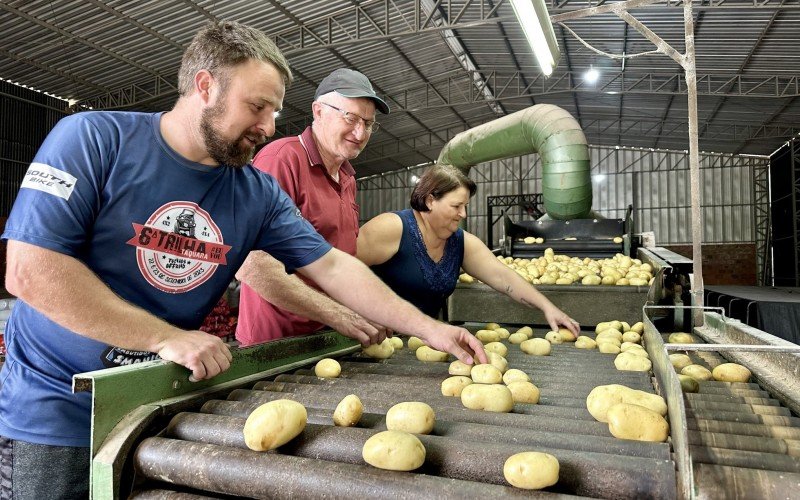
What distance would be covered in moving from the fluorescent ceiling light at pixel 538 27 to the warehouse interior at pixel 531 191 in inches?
19.5

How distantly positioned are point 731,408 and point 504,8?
390 inches

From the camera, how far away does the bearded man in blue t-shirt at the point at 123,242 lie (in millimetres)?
1223

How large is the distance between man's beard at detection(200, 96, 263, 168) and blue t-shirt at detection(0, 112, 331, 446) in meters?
0.06

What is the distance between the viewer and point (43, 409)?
1.33 meters

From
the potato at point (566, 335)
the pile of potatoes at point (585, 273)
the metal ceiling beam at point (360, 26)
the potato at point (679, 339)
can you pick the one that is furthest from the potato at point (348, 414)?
the metal ceiling beam at point (360, 26)

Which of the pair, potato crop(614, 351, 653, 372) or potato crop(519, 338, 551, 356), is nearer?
potato crop(614, 351, 653, 372)

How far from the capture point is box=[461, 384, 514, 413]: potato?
1303mm

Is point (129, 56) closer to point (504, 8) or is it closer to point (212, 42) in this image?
point (504, 8)

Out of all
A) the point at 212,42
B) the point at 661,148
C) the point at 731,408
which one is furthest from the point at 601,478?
the point at 661,148

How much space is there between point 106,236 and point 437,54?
11.7 metres

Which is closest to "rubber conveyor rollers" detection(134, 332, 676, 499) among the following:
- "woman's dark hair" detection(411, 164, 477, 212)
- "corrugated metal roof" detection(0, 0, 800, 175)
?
"woman's dark hair" detection(411, 164, 477, 212)

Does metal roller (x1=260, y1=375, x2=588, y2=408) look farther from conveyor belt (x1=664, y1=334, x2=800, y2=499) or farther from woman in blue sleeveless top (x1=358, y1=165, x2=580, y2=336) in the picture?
woman in blue sleeveless top (x1=358, y1=165, x2=580, y2=336)

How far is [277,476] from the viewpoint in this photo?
99 cm

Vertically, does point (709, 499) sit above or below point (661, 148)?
below
